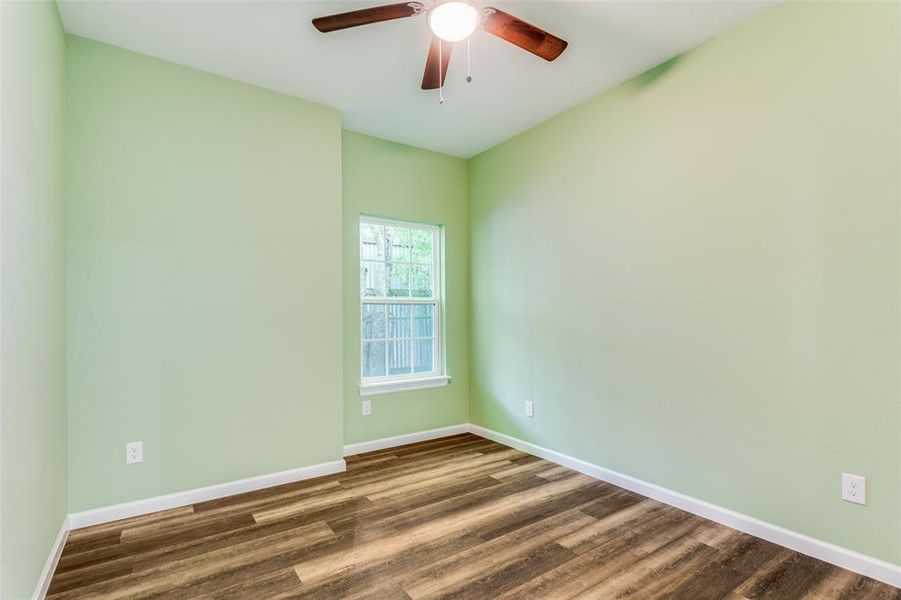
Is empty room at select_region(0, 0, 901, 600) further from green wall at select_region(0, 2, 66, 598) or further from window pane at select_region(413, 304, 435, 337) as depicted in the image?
window pane at select_region(413, 304, 435, 337)

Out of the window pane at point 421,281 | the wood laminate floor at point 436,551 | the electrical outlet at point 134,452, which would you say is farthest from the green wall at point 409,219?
the electrical outlet at point 134,452

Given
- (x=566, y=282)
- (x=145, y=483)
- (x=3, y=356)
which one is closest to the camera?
(x=3, y=356)

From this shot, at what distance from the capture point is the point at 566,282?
3.34 m

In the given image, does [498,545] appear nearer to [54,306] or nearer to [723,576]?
[723,576]

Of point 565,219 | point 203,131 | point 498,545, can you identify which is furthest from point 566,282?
point 203,131

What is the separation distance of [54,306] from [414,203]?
265 cm

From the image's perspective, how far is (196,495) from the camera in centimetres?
269

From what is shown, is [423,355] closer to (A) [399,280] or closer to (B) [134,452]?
(A) [399,280]

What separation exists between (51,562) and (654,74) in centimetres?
408

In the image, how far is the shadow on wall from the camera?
264 cm

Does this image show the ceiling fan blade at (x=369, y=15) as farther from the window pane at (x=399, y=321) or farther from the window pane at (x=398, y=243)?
the window pane at (x=399, y=321)

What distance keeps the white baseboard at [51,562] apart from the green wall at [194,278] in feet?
0.45

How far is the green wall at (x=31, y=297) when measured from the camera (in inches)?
56.1

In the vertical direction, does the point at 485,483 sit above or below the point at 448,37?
below
